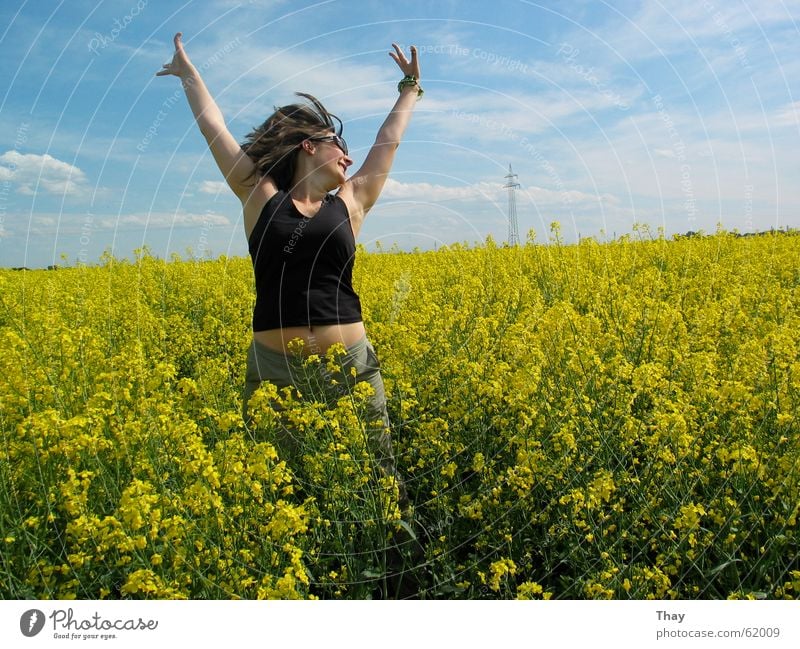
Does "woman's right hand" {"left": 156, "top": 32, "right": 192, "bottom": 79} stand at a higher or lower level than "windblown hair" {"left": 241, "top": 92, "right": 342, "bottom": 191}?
higher

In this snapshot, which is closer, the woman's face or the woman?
the woman

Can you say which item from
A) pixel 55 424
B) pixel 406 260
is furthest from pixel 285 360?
pixel 406 260

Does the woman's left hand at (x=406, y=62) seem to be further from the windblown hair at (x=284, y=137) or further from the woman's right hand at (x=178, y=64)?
the woman's right hand at (x=178, y=64)

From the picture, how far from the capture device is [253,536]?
234 cm

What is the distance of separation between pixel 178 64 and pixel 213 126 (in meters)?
0.40

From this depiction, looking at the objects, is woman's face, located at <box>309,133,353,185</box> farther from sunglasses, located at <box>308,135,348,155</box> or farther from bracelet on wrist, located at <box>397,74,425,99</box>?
bracelet on wrist, located at <box>397,74,425,99</box>

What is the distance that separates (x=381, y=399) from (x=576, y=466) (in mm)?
1029

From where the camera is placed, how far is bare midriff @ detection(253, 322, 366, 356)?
291cm

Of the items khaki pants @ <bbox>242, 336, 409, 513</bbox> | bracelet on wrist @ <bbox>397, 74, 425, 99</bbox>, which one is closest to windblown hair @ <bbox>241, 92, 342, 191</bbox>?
bracelet on wrist @ <bbox>397, 74, 425, 99</bbox>

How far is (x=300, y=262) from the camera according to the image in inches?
111

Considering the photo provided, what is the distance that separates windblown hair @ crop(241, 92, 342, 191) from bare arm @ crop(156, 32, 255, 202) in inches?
3.1

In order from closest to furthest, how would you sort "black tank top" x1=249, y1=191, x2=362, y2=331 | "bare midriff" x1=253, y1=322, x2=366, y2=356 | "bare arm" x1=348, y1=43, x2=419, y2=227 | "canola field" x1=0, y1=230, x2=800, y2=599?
"canola field" x1=0, y1=230, x2=800, y2=599
"black tank top" x1=249, y1=191, x2=362, y2=331
"bare midriff" x1=253, y1=322, x2=366, y2=356
"bare arm" x1=348, y1=43, x2=419, y2=227

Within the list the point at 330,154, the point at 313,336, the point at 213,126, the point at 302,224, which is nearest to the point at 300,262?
the point at 302,224

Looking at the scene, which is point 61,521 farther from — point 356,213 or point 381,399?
point 356,213
